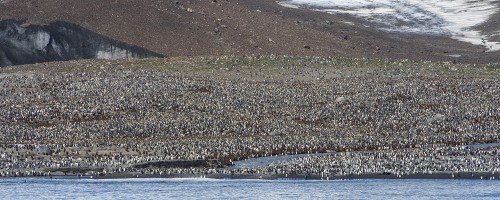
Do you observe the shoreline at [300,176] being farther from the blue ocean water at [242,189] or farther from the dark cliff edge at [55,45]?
the dark cliff edge at [55,45]

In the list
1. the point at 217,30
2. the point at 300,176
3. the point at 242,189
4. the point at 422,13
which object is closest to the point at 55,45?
the point at 217,30

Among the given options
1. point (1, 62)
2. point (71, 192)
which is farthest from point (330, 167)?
point (1, 62)

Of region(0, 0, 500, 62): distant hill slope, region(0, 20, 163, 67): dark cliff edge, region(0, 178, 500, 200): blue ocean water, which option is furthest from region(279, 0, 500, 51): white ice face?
region(0, 178, 500, 200): blue ocean water

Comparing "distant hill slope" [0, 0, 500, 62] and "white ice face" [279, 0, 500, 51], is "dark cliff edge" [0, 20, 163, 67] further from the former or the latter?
"white ice face" [279, 0, 500, 51]

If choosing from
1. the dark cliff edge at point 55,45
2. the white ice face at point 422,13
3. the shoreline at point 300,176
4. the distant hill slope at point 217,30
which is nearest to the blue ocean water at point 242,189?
the shoreline at point 300,176

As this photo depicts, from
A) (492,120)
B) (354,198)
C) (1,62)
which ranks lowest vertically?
(354,198)

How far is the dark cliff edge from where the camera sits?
104625 millimetres

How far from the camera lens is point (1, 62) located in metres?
106

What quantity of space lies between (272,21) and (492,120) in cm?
4057

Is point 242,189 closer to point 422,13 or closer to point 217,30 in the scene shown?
point 217,30

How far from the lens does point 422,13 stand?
148 m

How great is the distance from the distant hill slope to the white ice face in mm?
8333

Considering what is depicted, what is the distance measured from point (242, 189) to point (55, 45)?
4739cm

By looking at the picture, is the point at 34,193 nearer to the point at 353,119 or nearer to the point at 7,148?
the point at 7,148
